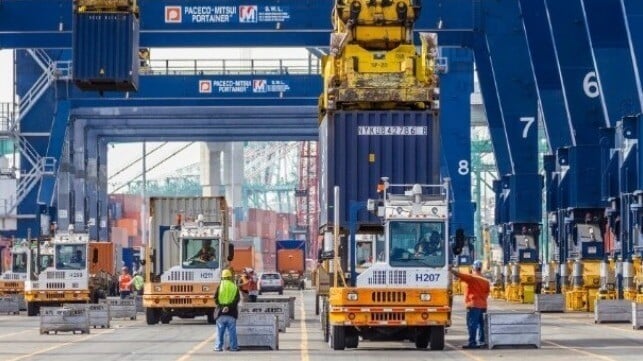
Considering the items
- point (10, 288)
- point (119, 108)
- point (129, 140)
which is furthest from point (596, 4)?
point (129, 140)

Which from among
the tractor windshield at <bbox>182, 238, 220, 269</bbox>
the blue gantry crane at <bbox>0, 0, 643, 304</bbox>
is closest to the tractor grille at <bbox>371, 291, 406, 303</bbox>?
the blue gantry crane at <bbox>0, 0, 643, 304</bbox>

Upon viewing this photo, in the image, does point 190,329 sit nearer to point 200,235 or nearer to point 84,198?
point 200,235

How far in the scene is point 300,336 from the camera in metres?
36.0

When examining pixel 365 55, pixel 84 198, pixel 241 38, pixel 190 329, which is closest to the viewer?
pixel 365 55

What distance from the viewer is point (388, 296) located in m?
28.1

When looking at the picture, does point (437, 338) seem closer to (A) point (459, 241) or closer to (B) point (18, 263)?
(A) point (459, 241)

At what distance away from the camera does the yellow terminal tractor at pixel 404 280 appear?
1106 inches

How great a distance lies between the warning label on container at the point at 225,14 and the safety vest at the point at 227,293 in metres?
24.3

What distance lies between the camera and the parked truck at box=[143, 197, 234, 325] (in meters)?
42.4

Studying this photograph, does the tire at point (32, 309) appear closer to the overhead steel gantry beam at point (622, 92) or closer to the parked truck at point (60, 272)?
the parked truck at point (60, 272)

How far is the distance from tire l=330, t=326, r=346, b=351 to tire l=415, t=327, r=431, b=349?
130 cm

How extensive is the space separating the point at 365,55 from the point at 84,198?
178 feet

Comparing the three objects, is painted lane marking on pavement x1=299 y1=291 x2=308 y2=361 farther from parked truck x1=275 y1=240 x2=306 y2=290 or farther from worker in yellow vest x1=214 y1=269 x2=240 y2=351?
parked truck x1=275 y1=240 x2=306 y2=290

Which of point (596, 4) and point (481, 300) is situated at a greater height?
point (596, 4)
